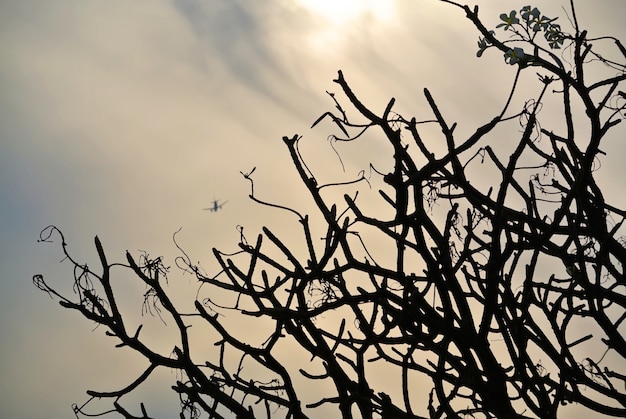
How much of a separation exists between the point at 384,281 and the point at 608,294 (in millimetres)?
1616

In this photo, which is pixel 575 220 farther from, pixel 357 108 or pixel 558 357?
pixel 357 108

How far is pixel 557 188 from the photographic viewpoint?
195 inches

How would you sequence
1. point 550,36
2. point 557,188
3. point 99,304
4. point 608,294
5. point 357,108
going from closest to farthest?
point 357,108, point 99,304, point 608,294, point 550,36, point 557,188

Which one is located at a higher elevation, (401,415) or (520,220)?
(520,220)

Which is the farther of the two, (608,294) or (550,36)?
(550,36)

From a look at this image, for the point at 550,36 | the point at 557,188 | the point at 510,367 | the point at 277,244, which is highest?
the point at 550,36

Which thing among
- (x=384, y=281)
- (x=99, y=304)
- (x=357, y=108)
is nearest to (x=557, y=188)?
(x=384, y=281)

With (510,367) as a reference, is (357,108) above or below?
above

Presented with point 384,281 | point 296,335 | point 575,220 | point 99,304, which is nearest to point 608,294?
point 575,220

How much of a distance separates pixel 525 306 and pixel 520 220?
3.00ft

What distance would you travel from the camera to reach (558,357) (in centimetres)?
365

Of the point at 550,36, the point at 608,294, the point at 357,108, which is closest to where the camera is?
the point at 357,108

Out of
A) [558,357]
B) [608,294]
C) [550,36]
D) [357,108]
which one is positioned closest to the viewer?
[357,108]

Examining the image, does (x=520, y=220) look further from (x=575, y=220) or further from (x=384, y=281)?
(x=384, y=281)
